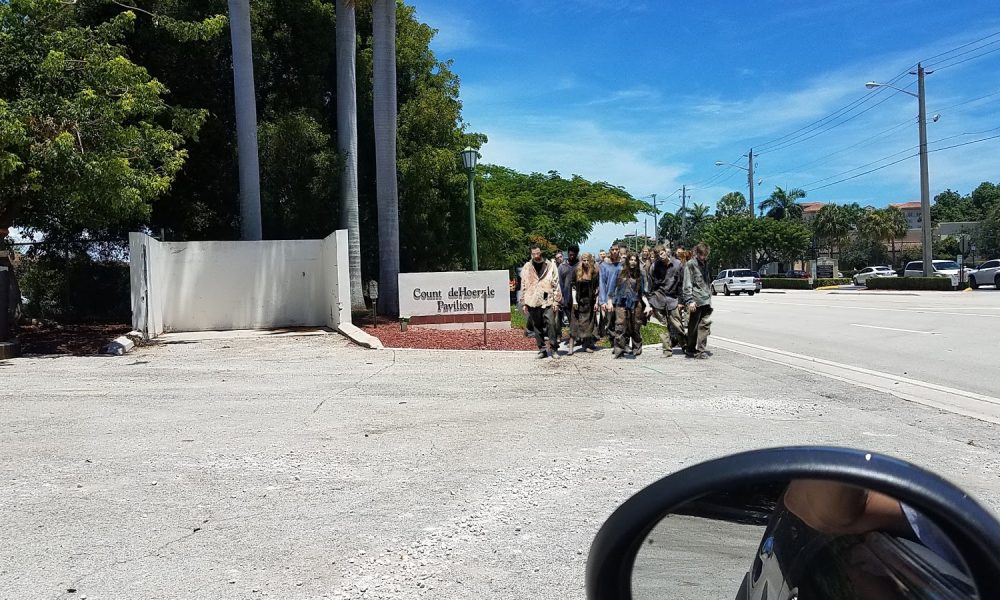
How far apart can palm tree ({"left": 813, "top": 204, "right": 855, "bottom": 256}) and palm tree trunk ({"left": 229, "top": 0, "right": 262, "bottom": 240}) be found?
7664cm

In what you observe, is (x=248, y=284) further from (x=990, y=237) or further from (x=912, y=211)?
(x=912, y=211)

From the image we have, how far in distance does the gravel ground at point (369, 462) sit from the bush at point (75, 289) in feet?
27.2

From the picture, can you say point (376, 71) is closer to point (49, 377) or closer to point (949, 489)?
point (49, 377)

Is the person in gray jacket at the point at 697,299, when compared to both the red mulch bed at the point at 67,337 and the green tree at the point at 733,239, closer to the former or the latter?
the red mulch bed at the point at 67,337

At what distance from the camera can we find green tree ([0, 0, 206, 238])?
37.1ft

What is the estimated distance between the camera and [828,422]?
711 centimetres

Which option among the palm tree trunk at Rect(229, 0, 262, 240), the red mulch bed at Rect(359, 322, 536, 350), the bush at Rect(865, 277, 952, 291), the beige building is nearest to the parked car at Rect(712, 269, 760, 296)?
the bush at Rect(865, 277, 952, 291)

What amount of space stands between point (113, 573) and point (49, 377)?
7670mm

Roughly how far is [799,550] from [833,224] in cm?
8733

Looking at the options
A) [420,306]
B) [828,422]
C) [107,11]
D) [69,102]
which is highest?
[107,11]

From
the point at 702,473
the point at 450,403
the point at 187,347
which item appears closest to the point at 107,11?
the point at 187,347

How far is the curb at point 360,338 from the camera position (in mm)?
12945

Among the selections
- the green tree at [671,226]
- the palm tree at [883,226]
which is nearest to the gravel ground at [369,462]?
the palm tree at [883,226]

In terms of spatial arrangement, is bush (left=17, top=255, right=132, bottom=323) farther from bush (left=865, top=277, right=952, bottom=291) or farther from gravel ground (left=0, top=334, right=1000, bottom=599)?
bush (left=865, top=277, right=952, bottom=291)
